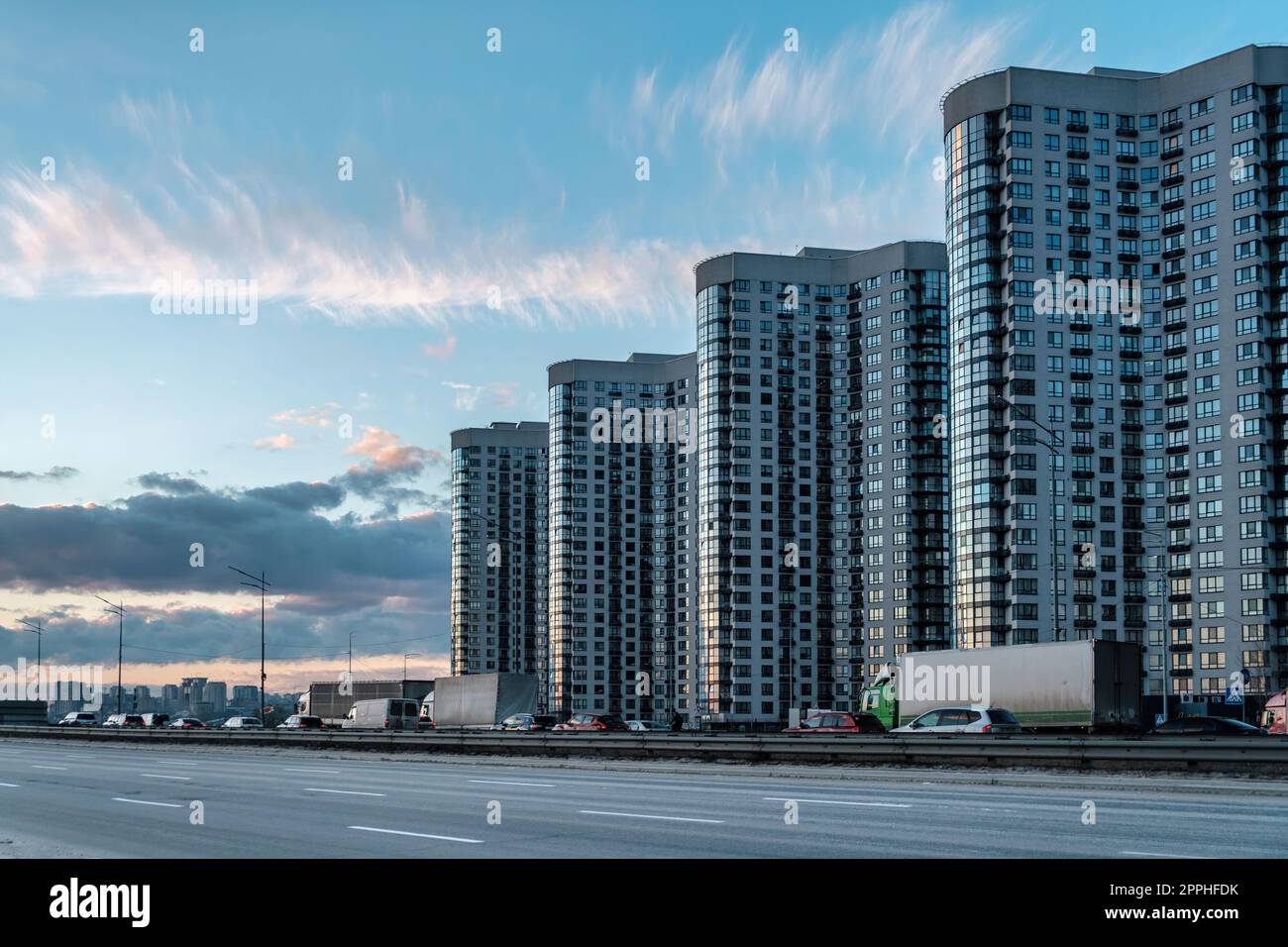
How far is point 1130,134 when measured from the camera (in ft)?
457

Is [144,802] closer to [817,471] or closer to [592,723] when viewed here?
[592,723]

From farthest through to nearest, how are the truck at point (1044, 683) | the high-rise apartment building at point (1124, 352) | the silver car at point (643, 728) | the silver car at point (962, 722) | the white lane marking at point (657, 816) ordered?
the high-rise apartment building at point (1124, 352) < the silver car at point (643, 728) < the truck at point (1044, 683) < the silver car at point (962, 722) < the white lane marking at point (657, 816)

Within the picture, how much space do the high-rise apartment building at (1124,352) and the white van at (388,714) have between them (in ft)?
222

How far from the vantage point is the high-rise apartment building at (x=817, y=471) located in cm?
16900

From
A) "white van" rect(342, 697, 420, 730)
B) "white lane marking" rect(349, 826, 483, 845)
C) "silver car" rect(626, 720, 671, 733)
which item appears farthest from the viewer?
"white van" rect(342, 697, 420, 730)

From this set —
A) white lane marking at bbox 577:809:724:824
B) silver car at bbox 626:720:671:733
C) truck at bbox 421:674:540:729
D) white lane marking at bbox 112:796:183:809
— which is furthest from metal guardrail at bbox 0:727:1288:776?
truck at bbox 421:674:540:729

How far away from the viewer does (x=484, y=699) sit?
73688mm

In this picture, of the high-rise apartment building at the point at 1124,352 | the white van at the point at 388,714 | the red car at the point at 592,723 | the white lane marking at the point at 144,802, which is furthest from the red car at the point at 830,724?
the high-rise apartment building at the point at 1124,352

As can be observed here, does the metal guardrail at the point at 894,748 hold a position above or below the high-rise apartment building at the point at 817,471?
below

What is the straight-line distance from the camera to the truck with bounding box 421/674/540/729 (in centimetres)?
7294

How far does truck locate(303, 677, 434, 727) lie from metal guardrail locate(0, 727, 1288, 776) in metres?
43.8

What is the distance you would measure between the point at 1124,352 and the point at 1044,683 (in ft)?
313

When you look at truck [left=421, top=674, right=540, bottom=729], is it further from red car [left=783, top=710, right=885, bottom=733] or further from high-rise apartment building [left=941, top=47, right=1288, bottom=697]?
high-rise apartment building [left=941, top=47, right=1288, bottom=697]

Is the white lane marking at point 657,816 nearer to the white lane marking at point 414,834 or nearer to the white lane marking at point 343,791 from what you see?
the white lane marking at point 414,834
